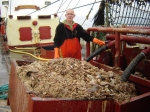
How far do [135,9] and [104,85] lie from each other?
5.90m

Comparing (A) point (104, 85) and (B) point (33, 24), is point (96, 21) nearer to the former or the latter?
(B) point (33, 24)

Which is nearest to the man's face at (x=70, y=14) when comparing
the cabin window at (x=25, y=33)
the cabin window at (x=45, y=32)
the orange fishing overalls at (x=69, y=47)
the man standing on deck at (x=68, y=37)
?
the man standing on deck at (x=68, y=37)

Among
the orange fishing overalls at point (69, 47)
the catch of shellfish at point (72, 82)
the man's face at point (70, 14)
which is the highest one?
the man's face at point (70, 14)

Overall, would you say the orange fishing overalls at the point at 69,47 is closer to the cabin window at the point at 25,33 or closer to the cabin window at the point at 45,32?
the cabin window at the point at 25,33

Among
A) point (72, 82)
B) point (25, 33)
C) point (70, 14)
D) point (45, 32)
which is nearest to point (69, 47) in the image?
point (70, 14)

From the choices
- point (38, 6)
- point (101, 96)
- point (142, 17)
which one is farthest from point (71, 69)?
point (38, 6)

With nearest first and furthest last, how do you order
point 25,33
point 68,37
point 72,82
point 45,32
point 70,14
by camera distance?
1. point 72,82
2. point 70,14
3. point 68,37
4. point 25,33
5. point 45,32

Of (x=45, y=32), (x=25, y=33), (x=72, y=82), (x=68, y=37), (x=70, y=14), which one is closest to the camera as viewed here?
(x=72, y=82)

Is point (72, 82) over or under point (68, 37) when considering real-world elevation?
under

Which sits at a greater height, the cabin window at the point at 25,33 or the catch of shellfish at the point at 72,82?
the cabin window at the point at 25,33

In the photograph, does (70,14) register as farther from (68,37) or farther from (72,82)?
(72,82)

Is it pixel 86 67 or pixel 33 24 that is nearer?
pixel 86 67

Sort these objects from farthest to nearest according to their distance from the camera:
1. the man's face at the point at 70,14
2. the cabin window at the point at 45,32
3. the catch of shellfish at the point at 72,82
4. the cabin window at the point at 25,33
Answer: the cabin window at the point at 45,32
the cabin window at the point at 25,33
the man's face at the point at 70,14
the catch of shellfish at the point at 72,82

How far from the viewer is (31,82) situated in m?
2.56
